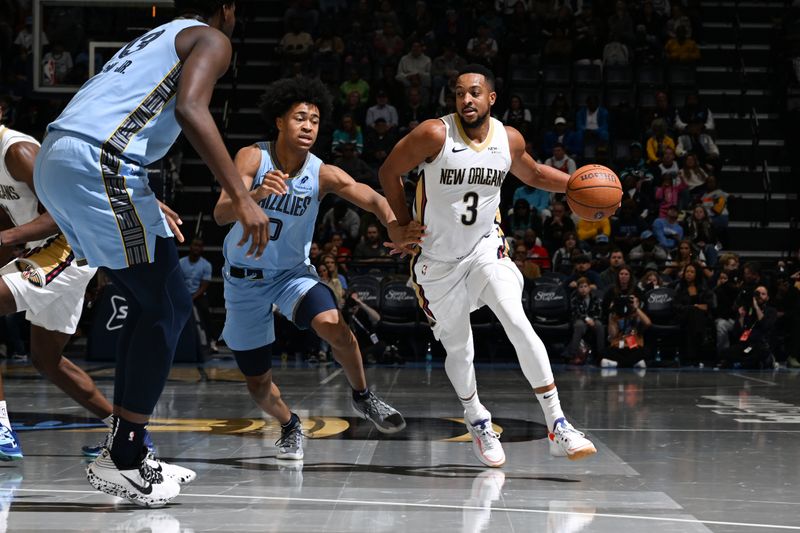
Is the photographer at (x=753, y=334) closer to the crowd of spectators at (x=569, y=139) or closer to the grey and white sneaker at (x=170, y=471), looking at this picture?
the crowd of spectators at (x=569, y=139)

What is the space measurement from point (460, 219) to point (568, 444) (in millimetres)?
1247

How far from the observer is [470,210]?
17.2 feet

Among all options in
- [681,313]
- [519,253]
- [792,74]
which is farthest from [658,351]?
[792,74]

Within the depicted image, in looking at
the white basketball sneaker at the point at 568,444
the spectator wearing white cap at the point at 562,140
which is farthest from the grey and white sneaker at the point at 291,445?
the spectator wearing white cap at the point at 562,140

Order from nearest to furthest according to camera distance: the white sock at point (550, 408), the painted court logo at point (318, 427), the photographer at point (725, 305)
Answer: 1. the white sock at point (550, 408)
2. the painted court logo at point (318, 427)
3. the photographer at point (725, 305)

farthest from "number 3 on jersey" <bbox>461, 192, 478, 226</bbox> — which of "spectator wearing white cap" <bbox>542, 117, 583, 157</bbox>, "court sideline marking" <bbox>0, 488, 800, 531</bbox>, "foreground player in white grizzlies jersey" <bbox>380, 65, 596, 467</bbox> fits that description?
"spectator wearing white cap" <bbox>542, 117, 583, 157</bbox>

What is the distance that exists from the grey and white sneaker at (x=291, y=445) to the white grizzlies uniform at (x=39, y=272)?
1217 mm

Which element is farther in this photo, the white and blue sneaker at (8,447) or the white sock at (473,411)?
the white sock at (473,411)

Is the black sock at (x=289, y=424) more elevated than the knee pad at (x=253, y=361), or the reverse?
the knee pad at (x=253, y=361)

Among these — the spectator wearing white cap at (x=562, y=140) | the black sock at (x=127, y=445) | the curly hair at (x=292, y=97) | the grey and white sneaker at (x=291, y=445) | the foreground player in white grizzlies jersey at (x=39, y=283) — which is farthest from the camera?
the spectator wearing white cap at (x=562, y=140)

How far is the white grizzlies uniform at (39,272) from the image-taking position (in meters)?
5.06

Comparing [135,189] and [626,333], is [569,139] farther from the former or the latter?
[135,189]

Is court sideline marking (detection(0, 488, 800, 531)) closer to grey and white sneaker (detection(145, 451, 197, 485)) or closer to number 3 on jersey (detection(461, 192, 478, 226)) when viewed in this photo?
grey and white sneaker (detection(145, 451, 197, 485))

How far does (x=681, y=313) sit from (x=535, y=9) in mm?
7247
